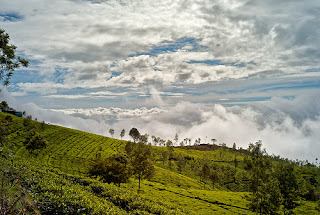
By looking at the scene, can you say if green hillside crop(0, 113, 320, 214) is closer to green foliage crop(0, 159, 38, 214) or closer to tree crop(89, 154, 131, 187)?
green foliage crop(0, 159, 38, 214)

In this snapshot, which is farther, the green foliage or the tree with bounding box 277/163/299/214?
the tree with bounding box 277/163/299/214

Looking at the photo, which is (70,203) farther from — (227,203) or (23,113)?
(23,113)

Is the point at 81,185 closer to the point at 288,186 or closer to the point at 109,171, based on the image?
the point at 109,171

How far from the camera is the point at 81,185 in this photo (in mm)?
25422

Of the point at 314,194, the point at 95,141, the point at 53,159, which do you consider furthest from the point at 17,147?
the point at 314,194

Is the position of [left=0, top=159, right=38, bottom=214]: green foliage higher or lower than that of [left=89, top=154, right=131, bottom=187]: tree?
higher

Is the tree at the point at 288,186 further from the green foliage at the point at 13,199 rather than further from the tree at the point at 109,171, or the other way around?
the green foliage at the point at 13,199

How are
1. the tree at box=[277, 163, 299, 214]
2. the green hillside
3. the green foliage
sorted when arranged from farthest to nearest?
the tree at box=[277, 163, 299, 214] < the green hillside < the green foliage

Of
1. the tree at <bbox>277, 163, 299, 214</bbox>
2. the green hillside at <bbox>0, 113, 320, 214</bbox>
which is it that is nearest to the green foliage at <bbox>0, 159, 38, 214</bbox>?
the green hillside at <bbox>0, 113, 320, 214</bbox>

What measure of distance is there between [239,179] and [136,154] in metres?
122

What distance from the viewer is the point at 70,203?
608 inches

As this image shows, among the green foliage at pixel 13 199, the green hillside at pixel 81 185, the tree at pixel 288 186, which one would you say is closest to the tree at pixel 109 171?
the green hillside at pixel 81 185

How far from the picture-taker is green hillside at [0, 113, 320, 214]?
15.1 m

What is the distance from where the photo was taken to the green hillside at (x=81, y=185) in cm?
1514
